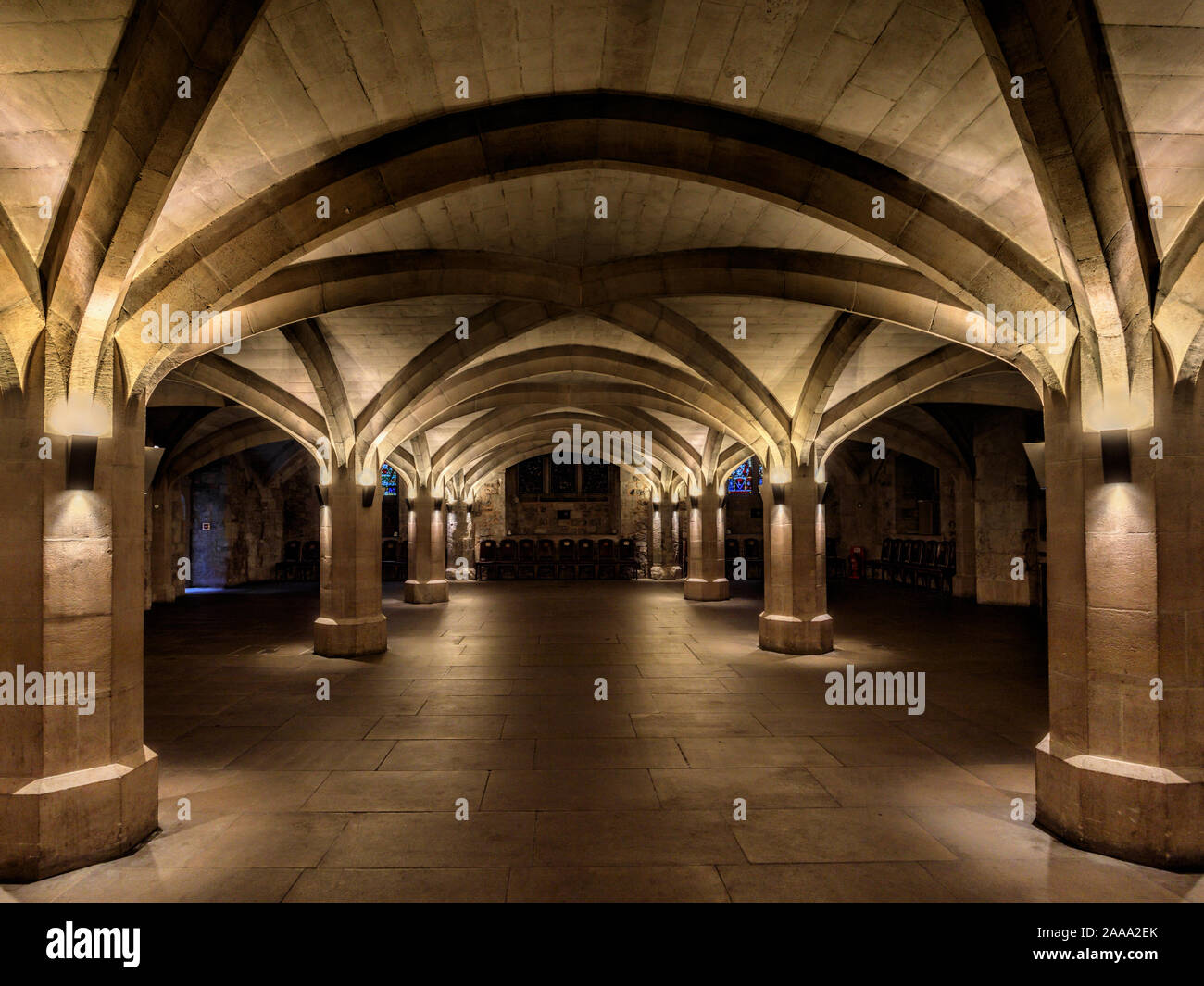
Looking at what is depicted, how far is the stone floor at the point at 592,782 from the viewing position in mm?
3520

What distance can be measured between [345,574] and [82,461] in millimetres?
6173

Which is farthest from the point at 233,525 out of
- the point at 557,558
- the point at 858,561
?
the point at 858,561

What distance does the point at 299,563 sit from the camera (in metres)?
23.3

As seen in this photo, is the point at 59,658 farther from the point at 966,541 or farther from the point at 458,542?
the point at 458,542

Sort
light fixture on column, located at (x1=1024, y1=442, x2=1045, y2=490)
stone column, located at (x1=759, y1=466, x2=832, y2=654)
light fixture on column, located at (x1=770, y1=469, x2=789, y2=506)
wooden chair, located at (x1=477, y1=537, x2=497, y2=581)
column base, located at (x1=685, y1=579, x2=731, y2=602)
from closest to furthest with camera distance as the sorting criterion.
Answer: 1. light fixture on column, located at (x1=1024, y1=442, x2=1045, y2=490)
2. stone column, located at (x1=759, y1=466, x2=832, y2=654)
3. light fixture on column, located at (x1=770, y1=469, x2=789, y2=506)
4. column base, located at (x1=685, y1=579, x2=731, y2=602)
5. wooden chair, located at (x1=477, y1=537, x2=497, y2=581)

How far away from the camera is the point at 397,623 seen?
Answer: 13.2 meters

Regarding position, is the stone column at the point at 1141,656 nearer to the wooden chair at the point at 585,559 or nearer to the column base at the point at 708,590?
the column base at the point at 708,590

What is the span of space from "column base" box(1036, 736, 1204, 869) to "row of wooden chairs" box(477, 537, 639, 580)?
1948 cm

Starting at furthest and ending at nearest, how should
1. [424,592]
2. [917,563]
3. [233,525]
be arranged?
[233,525] < [917,563] < [424,592]

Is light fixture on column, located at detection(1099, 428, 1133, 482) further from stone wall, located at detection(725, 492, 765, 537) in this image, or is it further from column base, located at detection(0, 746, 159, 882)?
stone wall, located at detection(725, 492, 765, 537)

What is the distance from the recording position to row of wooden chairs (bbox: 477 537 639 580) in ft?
78.2

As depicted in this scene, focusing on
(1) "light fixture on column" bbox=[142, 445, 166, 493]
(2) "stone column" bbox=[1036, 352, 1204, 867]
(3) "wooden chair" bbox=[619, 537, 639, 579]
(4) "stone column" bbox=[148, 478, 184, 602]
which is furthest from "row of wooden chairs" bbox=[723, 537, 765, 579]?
(1) "light fixture on column" bbox=[142, 445, 166, 493]

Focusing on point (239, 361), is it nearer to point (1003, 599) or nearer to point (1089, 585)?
point (1089, 585)

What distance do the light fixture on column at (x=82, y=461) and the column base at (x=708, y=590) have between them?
14.3 metres
